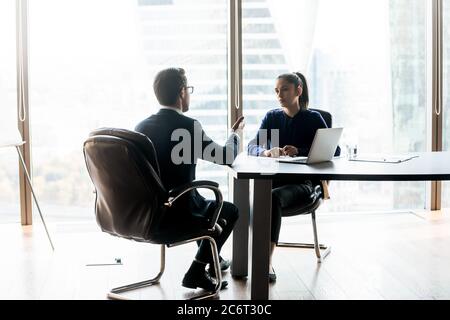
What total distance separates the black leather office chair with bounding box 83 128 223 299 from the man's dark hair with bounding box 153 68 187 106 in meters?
0.44

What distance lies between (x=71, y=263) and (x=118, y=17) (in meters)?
2.21

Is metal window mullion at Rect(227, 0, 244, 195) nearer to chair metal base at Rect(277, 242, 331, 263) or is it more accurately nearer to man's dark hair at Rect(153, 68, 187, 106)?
chair metal base at Rect(277, 242, 331, 263)

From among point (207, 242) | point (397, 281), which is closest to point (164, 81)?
point (207, 242)

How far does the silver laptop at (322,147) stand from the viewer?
11.6 feet

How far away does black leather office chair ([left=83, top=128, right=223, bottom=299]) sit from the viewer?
321cm

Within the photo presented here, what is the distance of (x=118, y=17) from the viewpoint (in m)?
5.57

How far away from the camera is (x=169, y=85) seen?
3.60 m

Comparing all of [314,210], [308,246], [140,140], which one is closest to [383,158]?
[314,210]

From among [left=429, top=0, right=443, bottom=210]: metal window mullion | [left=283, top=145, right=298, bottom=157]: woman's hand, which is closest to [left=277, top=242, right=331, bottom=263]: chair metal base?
[left=283, top=145, right=298, bottom=157]: woman's hand

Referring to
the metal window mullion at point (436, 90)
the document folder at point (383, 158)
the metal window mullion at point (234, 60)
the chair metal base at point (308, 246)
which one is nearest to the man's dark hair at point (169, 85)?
the document folder at point (383, 158)

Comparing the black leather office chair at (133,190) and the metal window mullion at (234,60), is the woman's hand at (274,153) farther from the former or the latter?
the metal window mullion at (234,60)

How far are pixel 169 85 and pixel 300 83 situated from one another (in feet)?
3.65

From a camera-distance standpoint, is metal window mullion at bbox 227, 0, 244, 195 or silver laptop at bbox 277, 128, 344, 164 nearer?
silver laptop at bbox 277, 128, 344, 164

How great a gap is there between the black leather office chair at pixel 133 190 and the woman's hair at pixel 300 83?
1137 mm
